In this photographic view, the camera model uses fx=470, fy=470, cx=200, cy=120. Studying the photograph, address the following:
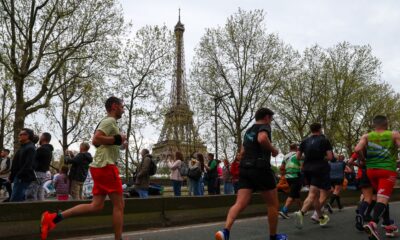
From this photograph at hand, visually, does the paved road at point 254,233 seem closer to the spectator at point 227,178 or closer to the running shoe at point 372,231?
the running shoe at point 372,231

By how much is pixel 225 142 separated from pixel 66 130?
26.6 metres

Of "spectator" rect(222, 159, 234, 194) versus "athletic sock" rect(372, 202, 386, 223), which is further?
"spectator" rect(222, 159, 234, 194)

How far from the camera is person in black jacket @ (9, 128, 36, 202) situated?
8586mm

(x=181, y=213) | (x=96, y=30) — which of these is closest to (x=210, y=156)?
(x=181, y=213)

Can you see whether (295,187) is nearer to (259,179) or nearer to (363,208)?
(363,208)

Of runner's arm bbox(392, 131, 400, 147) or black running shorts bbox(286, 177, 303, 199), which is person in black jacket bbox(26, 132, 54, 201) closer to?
black running shorts bbox(286, 177, 303, 199)

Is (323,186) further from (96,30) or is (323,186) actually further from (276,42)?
(276,42)

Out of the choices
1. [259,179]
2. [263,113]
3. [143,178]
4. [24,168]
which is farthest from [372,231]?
[143,178]

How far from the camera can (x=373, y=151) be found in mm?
7332

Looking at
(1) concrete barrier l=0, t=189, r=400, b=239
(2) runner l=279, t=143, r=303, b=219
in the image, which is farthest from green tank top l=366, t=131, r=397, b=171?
(1) concrete barrier l=0, t=189, r=400, b=239

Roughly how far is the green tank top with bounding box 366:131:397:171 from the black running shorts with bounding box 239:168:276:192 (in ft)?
7.06

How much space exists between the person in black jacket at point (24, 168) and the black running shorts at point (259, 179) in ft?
14.6

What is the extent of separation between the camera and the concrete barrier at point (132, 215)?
284 inches

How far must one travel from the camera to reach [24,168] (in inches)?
337
